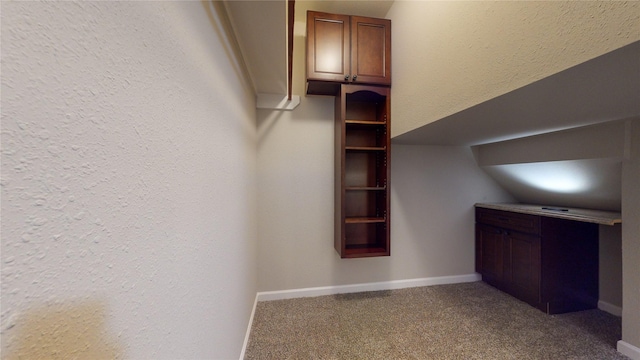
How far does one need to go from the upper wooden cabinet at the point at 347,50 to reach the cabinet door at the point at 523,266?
198 cm

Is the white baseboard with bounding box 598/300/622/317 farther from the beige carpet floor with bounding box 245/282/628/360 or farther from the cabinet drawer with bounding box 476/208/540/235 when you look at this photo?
the cabinet drawer with bounding box 476/208/540/235

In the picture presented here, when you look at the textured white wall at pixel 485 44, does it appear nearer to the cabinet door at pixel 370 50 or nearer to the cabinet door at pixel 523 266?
the cabinet door at pixel 370 50

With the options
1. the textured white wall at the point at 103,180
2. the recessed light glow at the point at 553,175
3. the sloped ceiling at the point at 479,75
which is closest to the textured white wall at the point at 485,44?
the sloped ceiling at the point at 479,75

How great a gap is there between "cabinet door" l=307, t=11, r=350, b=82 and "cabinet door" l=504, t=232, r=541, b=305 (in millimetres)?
2293

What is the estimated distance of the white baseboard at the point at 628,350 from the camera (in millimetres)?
1425

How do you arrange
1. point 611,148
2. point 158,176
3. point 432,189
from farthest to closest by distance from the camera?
point 432,189
point 611,148
point 158,176

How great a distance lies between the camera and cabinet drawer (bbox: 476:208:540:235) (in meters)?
2.00

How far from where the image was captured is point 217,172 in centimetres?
92

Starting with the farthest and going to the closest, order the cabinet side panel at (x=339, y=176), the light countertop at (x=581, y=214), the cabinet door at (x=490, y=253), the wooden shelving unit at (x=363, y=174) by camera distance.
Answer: the cabinet door at (x=490, y=253) → the wooden shelving unit at (x=363, y=174) → the cabinet side panel at (x=339, y=176) → the light countertop at (x=581, y=214)

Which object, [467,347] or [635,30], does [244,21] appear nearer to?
[635,30]

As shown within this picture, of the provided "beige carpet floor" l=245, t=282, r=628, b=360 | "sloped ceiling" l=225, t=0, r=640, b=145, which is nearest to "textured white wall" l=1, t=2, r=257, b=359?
"sloped ceiling" l=225, t=0, r=640, b=145

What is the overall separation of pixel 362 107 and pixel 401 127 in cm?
57

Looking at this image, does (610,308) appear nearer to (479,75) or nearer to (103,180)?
(479,75)

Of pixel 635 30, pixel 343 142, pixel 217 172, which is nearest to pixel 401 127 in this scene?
pixel 343 142
